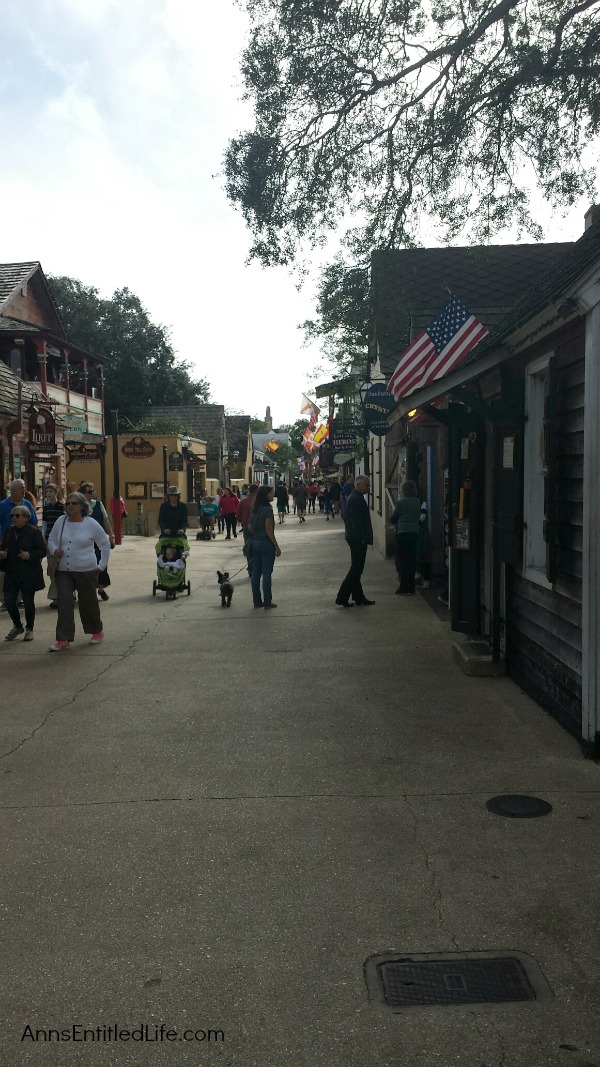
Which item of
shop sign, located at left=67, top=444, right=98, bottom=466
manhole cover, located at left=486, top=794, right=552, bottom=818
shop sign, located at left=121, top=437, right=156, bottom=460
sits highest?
shop sign, located at left=121, top=437, right=156, bottom=460

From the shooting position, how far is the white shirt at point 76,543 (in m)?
10.2

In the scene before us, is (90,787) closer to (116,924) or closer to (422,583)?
(116,924)

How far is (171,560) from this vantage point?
1442 centimetres

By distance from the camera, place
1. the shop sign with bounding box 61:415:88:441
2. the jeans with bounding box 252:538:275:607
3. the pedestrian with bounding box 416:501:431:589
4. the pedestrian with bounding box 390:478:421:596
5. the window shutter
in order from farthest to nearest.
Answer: the shop sign with bounding box 61:415:88:441, the pedestrian with bounding box 416:501:431:589, the pedestrian with bounding box 390:478:421:596, the jeans with bounding box 252:538:275:607, the window shutter

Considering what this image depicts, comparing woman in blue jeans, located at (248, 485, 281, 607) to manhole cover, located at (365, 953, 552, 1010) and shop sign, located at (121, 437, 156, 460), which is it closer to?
manhole cover, located at (365, 953, 552, 1010)

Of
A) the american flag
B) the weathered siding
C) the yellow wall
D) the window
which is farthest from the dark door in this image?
the yellow wall

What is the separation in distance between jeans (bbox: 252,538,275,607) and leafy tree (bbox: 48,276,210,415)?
50553mm

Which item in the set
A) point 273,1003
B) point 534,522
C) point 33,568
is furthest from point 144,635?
point 273,1003

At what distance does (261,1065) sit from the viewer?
2871 mm

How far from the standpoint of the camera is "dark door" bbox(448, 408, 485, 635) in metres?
8.85

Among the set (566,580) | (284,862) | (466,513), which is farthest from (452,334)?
(284,862)

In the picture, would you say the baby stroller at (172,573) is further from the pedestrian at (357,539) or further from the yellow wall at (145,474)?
the yellow wall at (145,474)

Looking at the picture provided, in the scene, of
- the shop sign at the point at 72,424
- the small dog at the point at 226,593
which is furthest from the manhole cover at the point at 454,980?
the shop sign at the point at 72,424

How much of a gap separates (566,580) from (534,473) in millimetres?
1324
